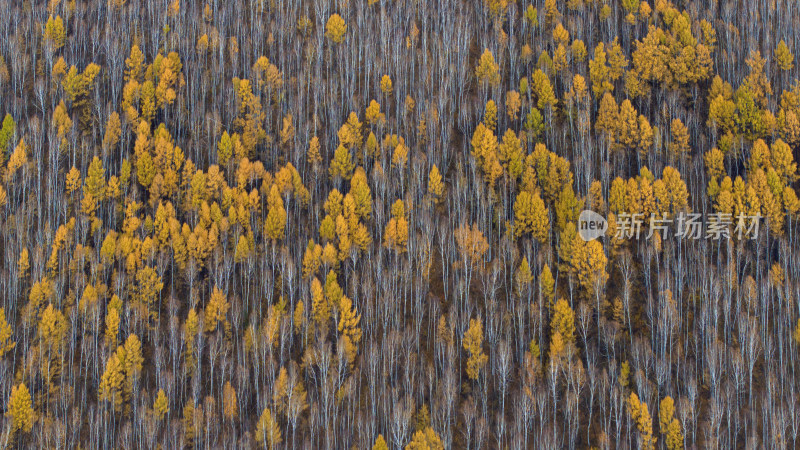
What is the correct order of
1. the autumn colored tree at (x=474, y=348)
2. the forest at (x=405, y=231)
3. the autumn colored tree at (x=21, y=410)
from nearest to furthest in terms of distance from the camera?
the autumn colored tree at (x=21, y=410) < the forest at (x=405, y=231) < the autumn colored tree at (x=474, y=348)

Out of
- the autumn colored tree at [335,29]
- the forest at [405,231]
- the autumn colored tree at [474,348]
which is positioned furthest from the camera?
A: the autumn colored tree at [335,29]

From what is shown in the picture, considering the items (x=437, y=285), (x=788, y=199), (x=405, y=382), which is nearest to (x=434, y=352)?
(x=405, y=382)

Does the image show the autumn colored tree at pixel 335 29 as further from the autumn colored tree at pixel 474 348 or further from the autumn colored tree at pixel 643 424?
the autumn colored tree at pixel 643 424

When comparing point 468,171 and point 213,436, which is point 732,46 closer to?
point 468,171

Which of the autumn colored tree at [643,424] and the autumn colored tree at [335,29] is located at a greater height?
Answer: the autumn colored tree at [335,29]

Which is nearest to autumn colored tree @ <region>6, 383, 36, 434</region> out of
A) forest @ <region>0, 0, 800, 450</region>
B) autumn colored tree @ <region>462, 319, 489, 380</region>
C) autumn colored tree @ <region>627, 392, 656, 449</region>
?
forest @ <region>0, 0, 800, 450</region>

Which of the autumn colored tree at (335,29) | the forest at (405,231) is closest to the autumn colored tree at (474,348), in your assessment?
the forest at (405,231)

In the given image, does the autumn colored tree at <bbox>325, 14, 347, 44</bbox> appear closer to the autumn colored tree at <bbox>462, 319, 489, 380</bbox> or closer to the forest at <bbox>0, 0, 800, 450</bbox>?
the forest at <bbox>0, 0, 800, 450</bbox>

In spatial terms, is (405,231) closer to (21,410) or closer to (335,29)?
(21,410)
